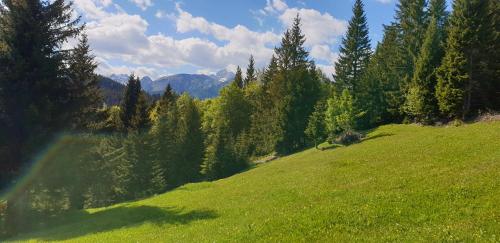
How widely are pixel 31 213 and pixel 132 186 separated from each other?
87.3 ft

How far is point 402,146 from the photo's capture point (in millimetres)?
36562

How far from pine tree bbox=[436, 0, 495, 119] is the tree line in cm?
14

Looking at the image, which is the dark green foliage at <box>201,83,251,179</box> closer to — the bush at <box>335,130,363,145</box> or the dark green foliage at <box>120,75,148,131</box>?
the dark green foliage at <box>120,75,148,131</box>

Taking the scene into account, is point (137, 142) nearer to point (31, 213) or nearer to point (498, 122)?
point (31, 213)

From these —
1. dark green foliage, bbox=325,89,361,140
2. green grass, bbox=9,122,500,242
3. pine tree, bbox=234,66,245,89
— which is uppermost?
pine tree, bbox=234,66,245,89

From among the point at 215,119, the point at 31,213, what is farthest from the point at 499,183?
the point at 215,119

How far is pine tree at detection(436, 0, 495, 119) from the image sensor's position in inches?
1871

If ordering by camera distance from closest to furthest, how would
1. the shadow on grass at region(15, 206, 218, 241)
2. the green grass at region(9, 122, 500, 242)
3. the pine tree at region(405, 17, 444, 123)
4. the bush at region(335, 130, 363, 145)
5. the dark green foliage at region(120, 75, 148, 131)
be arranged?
the green grass at region(9, 122, 500, 242) < the shadow on grass at region(15, 206, 218, 241) < the bush at region(335, 130, 363, 145) < the pine tree at region(405, 17, 444, 123) < the dark green foliage at region(120, 75, 148, 131)

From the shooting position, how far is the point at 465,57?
158ft

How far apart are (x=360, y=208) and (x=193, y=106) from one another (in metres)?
60.4

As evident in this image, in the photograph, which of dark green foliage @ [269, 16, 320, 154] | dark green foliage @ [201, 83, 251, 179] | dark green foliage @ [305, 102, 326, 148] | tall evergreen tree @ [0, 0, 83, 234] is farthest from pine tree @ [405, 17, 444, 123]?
tall evergreen tree @ [0, 0, 83, 234]

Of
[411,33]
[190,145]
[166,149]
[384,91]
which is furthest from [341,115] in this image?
[166,149]

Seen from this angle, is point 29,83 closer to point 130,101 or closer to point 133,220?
point 133,220

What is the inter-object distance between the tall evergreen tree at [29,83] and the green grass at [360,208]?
7.34 m
